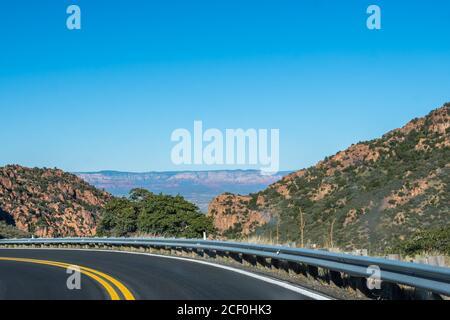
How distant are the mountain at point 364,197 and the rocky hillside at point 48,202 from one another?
72.5 ft

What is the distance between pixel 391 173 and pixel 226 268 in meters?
47.5

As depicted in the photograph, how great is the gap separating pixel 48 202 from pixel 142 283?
85140mm

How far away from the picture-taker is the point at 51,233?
3159 inches

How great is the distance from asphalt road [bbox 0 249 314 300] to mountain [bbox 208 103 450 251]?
2150cm

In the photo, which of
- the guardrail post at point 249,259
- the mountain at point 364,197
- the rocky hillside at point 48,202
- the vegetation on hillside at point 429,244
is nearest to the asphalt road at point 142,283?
the guardrail post at point 249,259

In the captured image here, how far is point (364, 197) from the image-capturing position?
56844 mm

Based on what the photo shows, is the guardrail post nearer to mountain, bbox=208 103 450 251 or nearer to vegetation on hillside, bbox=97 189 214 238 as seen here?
mountain, bbox=208 103 450 251

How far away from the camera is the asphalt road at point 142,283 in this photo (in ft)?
36.1

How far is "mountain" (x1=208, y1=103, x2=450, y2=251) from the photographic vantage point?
148 feet

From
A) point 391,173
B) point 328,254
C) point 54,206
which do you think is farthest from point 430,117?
point 328,254

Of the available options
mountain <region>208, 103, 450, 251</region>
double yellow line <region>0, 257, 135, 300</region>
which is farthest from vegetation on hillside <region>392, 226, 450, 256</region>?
double yellow line <region>0, 257, 135, 300</region>

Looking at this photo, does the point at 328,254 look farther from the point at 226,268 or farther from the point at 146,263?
the point at 146,263

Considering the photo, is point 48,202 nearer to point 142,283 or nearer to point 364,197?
point 364,197

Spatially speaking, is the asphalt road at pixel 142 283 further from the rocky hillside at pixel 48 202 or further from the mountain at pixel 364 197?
the rocky hillside at pixel 48 202
